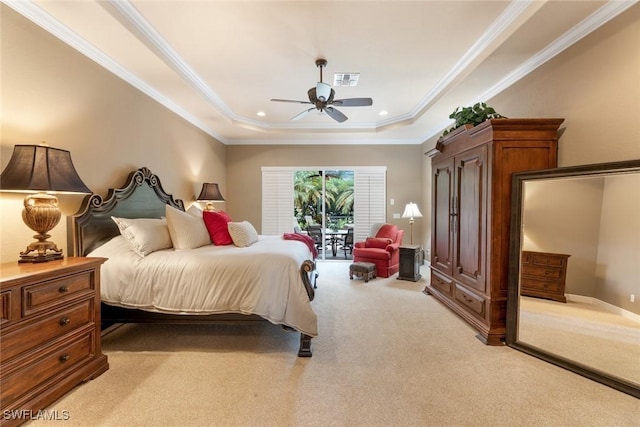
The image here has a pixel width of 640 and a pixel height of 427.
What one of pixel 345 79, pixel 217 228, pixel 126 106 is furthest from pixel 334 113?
pixel 126 106

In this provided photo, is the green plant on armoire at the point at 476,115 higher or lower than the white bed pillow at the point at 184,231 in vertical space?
higher

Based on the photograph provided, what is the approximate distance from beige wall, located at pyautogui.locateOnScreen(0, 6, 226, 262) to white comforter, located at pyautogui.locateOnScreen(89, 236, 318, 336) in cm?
68

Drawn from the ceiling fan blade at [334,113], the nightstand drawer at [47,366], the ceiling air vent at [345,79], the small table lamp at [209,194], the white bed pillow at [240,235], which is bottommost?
the nightstand drawer at [47,366]

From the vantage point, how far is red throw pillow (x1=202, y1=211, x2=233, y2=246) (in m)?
3.27

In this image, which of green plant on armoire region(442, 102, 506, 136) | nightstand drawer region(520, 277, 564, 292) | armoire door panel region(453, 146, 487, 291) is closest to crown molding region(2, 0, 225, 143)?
green plant on armoire region(442, 102, 506, 136)

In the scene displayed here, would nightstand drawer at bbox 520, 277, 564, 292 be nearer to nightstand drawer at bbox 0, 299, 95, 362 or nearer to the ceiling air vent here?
the ceiling air vent

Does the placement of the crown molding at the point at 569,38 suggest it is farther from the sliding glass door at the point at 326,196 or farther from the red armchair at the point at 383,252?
the sliding glass door at the point at 326,196

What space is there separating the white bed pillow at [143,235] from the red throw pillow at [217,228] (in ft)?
1.63

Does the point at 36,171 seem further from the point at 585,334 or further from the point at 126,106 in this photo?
the point at 585,334

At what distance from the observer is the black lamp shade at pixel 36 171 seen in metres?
1.85

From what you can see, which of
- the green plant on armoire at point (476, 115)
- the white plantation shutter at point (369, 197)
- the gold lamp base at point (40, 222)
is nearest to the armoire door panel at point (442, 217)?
the green plant on armoire at point (476, 115)

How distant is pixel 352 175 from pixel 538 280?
4.57 metres

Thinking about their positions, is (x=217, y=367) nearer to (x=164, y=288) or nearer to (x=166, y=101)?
(x=164, y=288)
